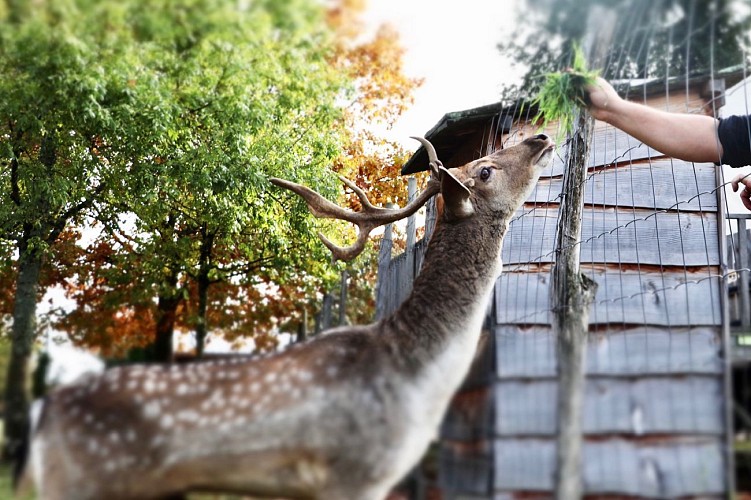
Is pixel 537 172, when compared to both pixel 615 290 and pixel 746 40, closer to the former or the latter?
pixel 615 290

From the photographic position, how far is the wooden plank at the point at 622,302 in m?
2.05

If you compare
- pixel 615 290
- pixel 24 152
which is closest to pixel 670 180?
pixel 615 290

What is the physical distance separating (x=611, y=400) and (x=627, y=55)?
1192 mm

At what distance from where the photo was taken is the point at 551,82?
2033 millimetres

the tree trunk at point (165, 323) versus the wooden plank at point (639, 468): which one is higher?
the tree trunk at point (165, 323)

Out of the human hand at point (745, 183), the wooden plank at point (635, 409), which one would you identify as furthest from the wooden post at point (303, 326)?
the human hand at point (745, 183)

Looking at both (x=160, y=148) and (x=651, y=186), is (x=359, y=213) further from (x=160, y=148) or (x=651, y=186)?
(x=160, y=148)

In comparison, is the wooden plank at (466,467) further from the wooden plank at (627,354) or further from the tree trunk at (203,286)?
the tree trunk at (203,286)

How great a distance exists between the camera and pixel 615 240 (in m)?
2.89

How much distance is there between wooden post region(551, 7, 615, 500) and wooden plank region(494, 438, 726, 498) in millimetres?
26

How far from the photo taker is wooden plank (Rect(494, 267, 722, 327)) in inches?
80.8

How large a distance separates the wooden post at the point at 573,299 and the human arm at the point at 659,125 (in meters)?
0.23

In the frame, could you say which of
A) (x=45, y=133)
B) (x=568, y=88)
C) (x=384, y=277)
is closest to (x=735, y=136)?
(x=568, y=88)

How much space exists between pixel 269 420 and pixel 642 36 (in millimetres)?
1572
